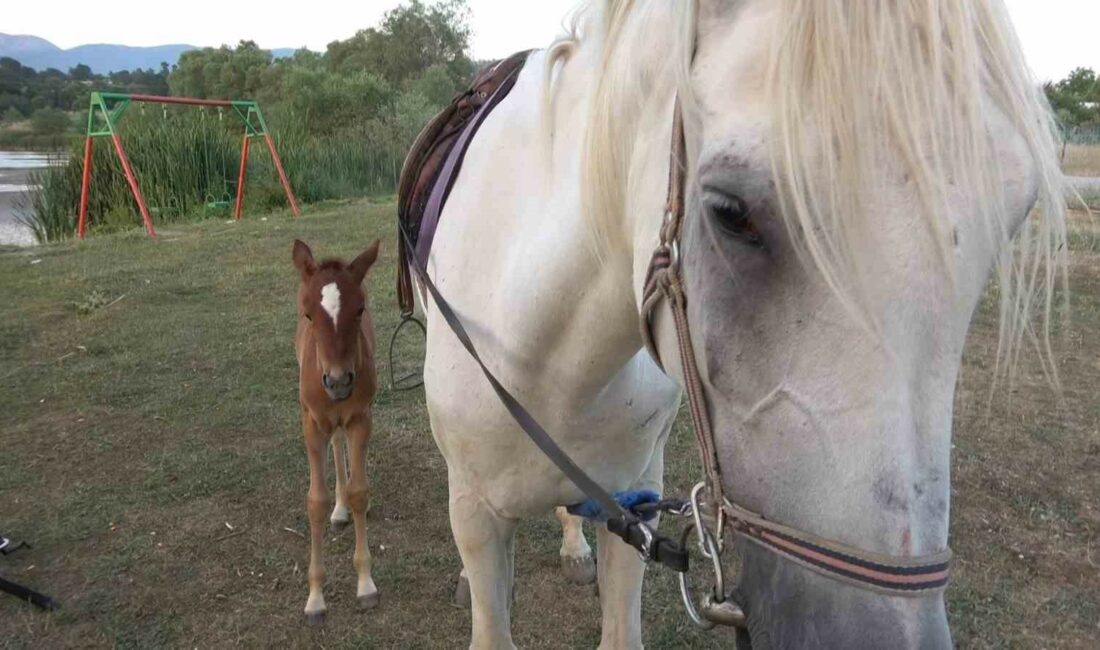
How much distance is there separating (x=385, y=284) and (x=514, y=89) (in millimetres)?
5738

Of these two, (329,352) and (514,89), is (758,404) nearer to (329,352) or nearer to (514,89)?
(514,89)

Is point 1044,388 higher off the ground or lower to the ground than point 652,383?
lower

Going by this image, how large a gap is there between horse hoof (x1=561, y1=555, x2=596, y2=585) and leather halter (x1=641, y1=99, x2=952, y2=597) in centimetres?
214

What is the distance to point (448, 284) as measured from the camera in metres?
1.72

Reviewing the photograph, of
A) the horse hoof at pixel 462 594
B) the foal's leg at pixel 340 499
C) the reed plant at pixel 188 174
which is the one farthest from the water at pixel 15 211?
the horse hoof at pixel 462 594

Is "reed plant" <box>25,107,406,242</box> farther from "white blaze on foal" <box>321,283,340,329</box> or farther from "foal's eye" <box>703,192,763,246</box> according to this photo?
"foal's eye" <box>703,192,763,246</box>

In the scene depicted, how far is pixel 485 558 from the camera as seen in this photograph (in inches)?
72.0

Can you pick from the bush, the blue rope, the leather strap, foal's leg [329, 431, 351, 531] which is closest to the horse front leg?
the blue rope

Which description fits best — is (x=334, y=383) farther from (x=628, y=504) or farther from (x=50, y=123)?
(x=50, y=123)

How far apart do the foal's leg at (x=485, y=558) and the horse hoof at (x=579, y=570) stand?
1058 mm

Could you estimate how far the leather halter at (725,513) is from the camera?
731mm

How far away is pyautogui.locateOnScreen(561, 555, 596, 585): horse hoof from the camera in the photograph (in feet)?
9.69

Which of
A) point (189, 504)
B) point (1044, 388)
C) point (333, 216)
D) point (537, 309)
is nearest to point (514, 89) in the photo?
point (537, 309)

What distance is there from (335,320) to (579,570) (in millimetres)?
1401
